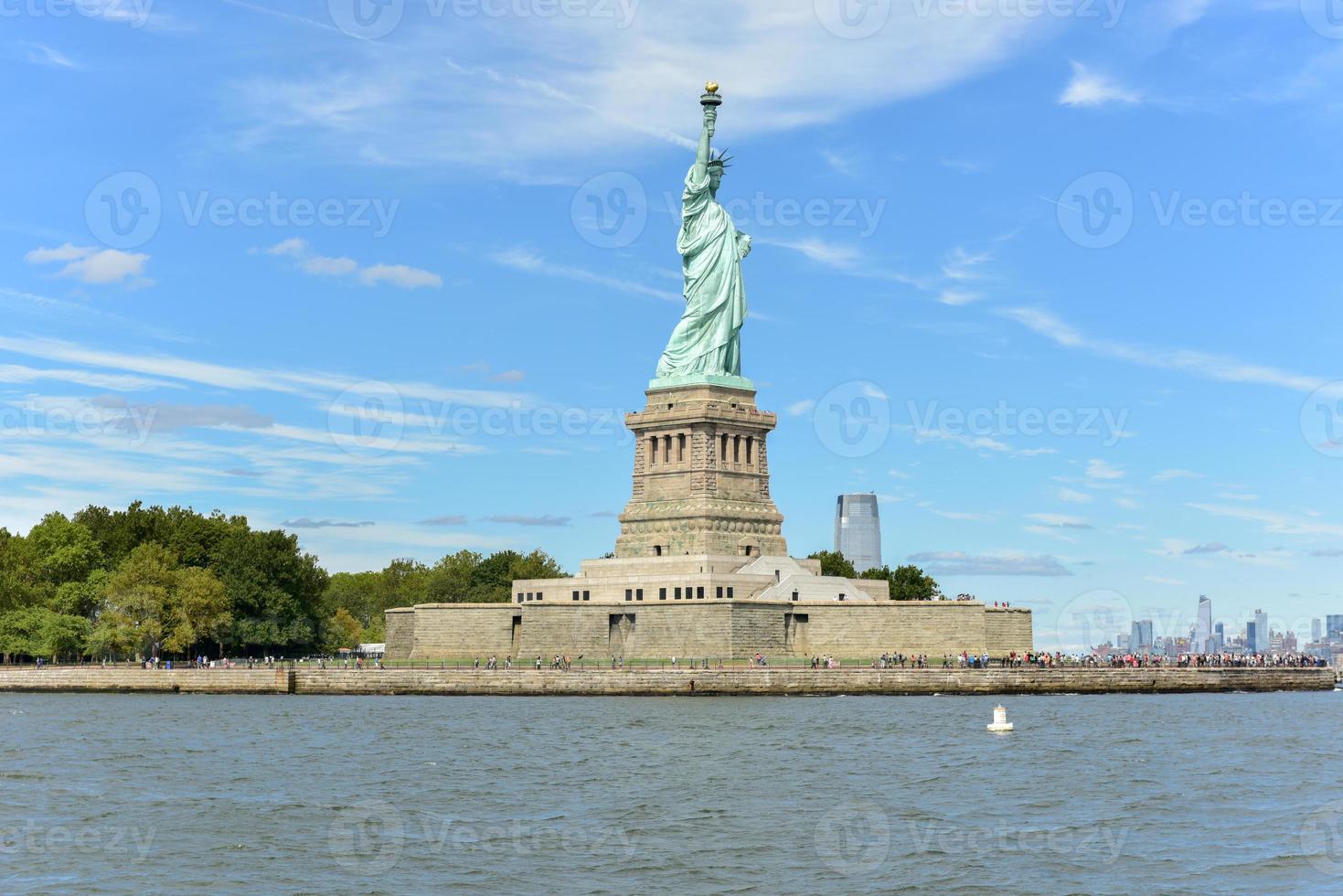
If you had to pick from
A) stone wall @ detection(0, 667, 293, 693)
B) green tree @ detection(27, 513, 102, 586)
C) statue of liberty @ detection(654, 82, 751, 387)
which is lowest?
stone wall @ detection(0, 667, 293, 693)

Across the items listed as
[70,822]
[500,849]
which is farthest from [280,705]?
[500,849]

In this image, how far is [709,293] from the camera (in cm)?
11475

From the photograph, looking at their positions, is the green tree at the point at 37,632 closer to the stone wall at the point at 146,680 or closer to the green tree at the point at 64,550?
the stone wall at the point at 146,680

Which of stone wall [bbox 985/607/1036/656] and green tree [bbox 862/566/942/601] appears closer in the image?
stone wall [bbox 985/607/1036/656]

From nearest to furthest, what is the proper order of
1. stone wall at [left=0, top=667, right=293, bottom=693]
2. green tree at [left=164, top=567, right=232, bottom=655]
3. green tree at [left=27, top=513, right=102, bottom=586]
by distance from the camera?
stone wall at [left=0, top=667, right=293, bottom=693] → green tree at [left=164, top=567, right=232, bottom=655] → green tree at [left=27, top=513, right=102, bottom=586]

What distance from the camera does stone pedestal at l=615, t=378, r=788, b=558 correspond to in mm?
110000

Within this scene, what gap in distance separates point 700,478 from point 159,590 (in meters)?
34.1

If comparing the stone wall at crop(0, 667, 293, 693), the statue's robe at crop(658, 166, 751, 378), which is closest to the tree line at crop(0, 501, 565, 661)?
the stone wall at crop(0, 667, 293, 693)

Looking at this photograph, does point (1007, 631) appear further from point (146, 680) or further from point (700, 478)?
point (146, 680)

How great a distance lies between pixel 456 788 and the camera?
2072 inches

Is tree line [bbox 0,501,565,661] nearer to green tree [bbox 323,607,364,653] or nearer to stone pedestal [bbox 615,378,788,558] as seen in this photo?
green tree [bbox 323,607,364,653]

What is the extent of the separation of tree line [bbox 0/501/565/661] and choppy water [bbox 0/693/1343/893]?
1297 inches

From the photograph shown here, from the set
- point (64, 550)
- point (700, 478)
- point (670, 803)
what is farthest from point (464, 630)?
point (670, 803)

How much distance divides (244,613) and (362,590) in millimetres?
63846
